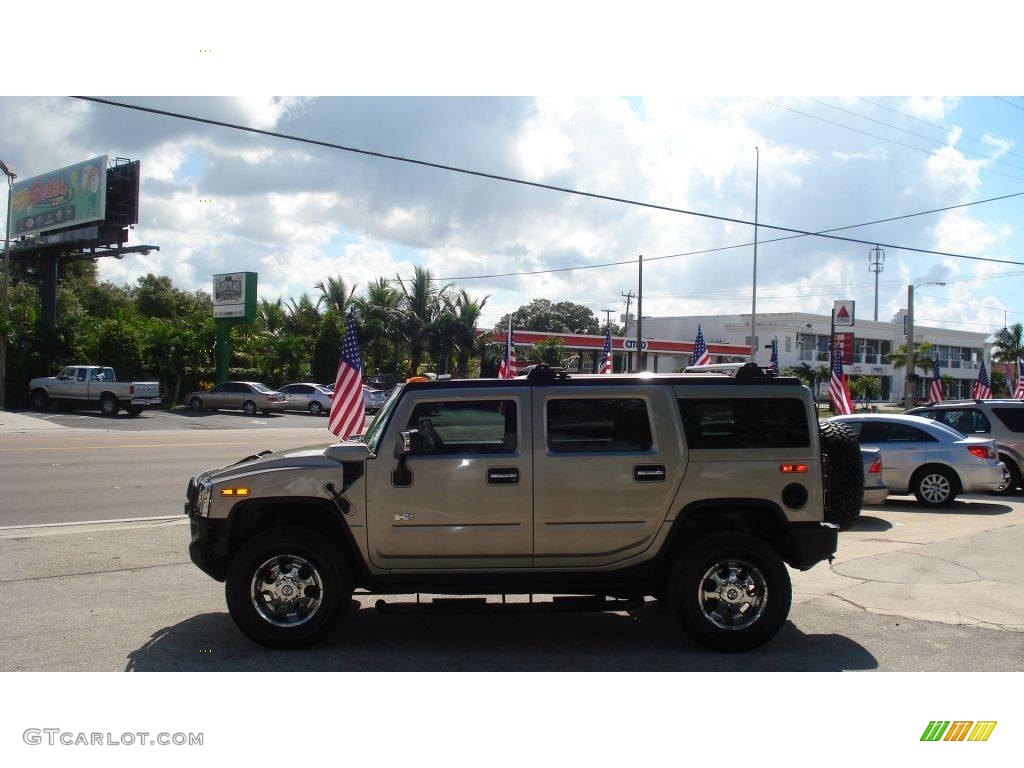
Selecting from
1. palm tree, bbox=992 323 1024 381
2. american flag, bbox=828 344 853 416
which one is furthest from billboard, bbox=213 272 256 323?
palm tree, bbox=992 323 1024 381

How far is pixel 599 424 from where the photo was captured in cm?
622

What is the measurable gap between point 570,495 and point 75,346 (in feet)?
138

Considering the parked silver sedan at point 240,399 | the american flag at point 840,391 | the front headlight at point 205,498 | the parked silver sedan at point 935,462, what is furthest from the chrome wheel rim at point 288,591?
the parked silver sedan at point 240,399

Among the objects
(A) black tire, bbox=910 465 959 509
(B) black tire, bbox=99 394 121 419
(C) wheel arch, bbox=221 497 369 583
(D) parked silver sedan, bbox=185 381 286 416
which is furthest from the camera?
(D) parked silver sedan, bbox=185 381 286 416

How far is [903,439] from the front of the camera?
13.9 metres

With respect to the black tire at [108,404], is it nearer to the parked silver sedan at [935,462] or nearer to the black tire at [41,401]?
the black tire at [41,401]

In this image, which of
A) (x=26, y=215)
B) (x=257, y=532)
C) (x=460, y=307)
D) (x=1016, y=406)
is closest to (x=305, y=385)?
(x=460, y=307)

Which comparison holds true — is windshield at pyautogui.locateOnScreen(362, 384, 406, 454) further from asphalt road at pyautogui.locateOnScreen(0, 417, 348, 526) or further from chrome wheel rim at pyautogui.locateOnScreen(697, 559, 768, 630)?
asphalt road at pyautogui.locateOnScreen(0, 417, 348, 526)

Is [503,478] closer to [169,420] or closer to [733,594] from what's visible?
[733,594]

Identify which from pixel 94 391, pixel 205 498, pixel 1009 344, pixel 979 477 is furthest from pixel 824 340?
pixel 205 498

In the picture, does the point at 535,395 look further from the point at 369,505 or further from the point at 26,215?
the point at 26,215

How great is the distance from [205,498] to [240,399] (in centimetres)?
3645

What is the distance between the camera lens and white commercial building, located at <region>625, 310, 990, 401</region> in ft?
211

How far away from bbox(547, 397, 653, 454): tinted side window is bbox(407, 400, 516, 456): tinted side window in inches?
12.2
